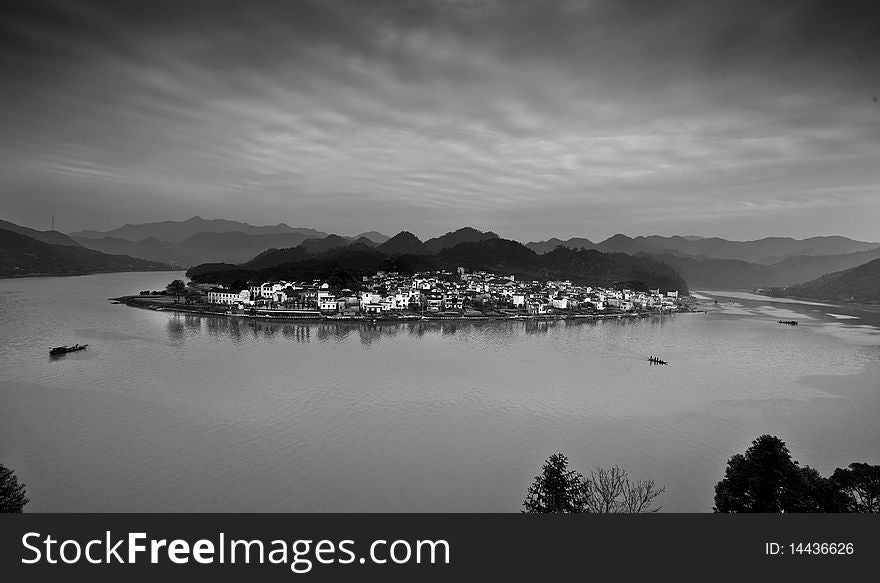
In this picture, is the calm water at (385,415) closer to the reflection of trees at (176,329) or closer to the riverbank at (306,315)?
the reflection of trees at (176,329)

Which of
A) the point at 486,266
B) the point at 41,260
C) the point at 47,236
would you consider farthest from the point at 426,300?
the point at 47,236

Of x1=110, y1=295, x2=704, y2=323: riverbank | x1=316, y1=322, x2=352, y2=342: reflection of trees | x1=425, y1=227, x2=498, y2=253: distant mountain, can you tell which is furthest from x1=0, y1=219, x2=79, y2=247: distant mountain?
x1=316, y1=322, x2=352, y2=342: reflection of trees

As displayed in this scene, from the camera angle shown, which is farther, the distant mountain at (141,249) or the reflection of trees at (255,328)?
the distant mountain at (141,249)

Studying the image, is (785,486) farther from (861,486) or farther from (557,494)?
(557,494)

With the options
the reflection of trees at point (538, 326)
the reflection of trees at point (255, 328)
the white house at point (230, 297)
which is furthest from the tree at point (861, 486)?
the white house at point (230, 297)

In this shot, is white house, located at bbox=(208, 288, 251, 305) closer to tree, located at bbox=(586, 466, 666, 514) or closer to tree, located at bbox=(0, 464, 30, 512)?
tree, located at bbox=(0, 464, 30, 512)

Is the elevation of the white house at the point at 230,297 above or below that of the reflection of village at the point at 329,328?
above
